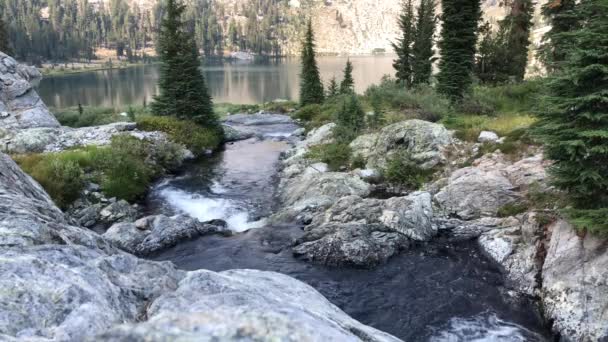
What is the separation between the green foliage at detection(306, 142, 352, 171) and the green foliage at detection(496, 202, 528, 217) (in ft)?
→ 28.7

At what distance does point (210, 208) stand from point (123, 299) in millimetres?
12876

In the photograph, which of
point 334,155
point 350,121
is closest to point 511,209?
point 334,155

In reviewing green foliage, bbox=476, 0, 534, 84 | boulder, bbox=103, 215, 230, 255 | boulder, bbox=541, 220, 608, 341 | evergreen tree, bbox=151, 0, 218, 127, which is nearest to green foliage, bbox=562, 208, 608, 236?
boulder, bbox=541, 220, 608, 341

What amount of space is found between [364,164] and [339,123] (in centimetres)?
516

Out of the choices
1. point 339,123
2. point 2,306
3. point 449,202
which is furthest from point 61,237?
point 339,123

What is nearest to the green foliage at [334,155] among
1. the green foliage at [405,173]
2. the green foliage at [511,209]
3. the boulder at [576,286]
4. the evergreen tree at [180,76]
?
the green foliage at [405,173]

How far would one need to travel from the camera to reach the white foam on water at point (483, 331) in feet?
30.3

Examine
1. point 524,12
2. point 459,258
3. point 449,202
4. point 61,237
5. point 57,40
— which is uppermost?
point 57,40

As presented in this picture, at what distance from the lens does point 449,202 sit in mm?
15523

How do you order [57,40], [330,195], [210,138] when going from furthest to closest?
[57,40]
[210,138]
[330,195]

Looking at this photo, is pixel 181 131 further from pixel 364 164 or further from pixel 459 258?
pixel 459 258

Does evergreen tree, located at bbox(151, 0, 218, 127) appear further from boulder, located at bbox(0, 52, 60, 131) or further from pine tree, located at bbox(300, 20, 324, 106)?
pine tree, located at bbox(300, 20, 324, 106)

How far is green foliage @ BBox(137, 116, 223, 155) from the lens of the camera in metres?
28.5

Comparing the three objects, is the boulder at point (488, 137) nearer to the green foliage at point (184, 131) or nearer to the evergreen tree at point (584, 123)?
the evergreen tree at point (584, 123)
